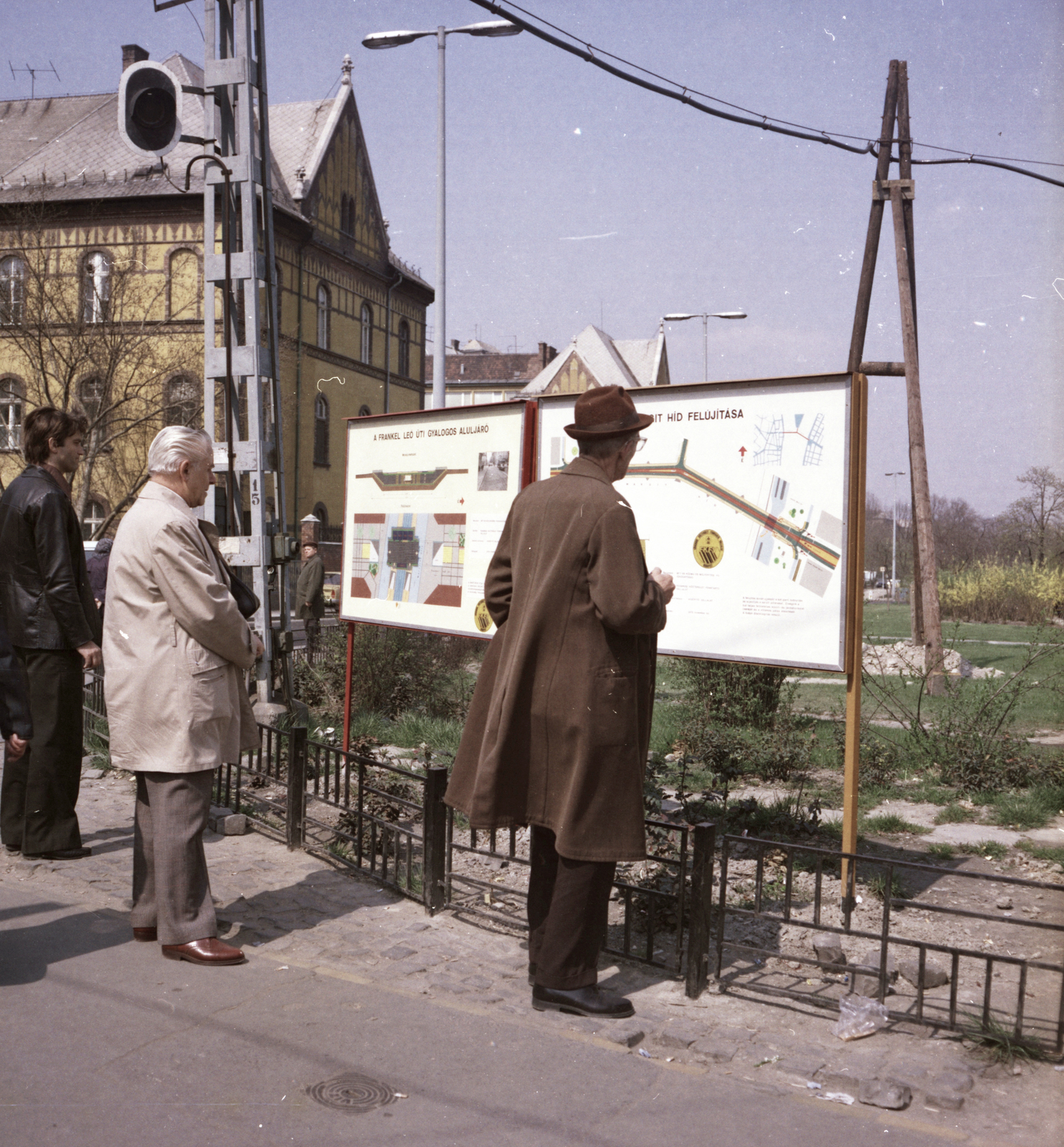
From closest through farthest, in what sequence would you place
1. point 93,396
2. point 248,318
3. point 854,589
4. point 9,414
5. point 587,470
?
point 587,470
point 854,589
point 248,318
point 93,396
point 9,414

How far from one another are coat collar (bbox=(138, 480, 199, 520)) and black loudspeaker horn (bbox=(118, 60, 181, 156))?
4.09 m

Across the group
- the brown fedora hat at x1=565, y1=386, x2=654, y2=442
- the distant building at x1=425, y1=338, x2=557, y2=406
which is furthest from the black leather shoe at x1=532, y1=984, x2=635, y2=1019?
the distant building at x1=425, y1=338, x2=557, y2=406

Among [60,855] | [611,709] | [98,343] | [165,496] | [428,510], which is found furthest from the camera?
[98,343]

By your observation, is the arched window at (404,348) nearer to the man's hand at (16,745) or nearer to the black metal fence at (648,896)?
the black metal fence at (648,896)

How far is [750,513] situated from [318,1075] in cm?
276

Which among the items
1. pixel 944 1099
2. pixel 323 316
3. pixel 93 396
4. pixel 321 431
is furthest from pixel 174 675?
pixel 323 316

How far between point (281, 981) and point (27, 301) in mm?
30094

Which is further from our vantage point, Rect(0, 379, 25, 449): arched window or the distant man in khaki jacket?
Rect(0, 379, 25, 449): arched window

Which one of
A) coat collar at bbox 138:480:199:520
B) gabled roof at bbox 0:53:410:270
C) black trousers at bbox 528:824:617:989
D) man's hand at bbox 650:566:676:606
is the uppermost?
gabled roof at bbox 0:53:410:270

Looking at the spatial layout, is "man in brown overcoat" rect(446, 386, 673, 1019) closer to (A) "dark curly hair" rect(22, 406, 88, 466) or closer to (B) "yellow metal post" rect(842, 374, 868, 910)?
(B) "yellow metal post" rect(842, 374, 868, 910)

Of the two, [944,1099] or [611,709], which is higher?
[611,709]

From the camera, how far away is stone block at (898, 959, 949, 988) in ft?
13.6

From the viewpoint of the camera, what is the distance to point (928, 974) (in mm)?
4211

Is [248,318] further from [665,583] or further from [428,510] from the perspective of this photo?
[665,583]
